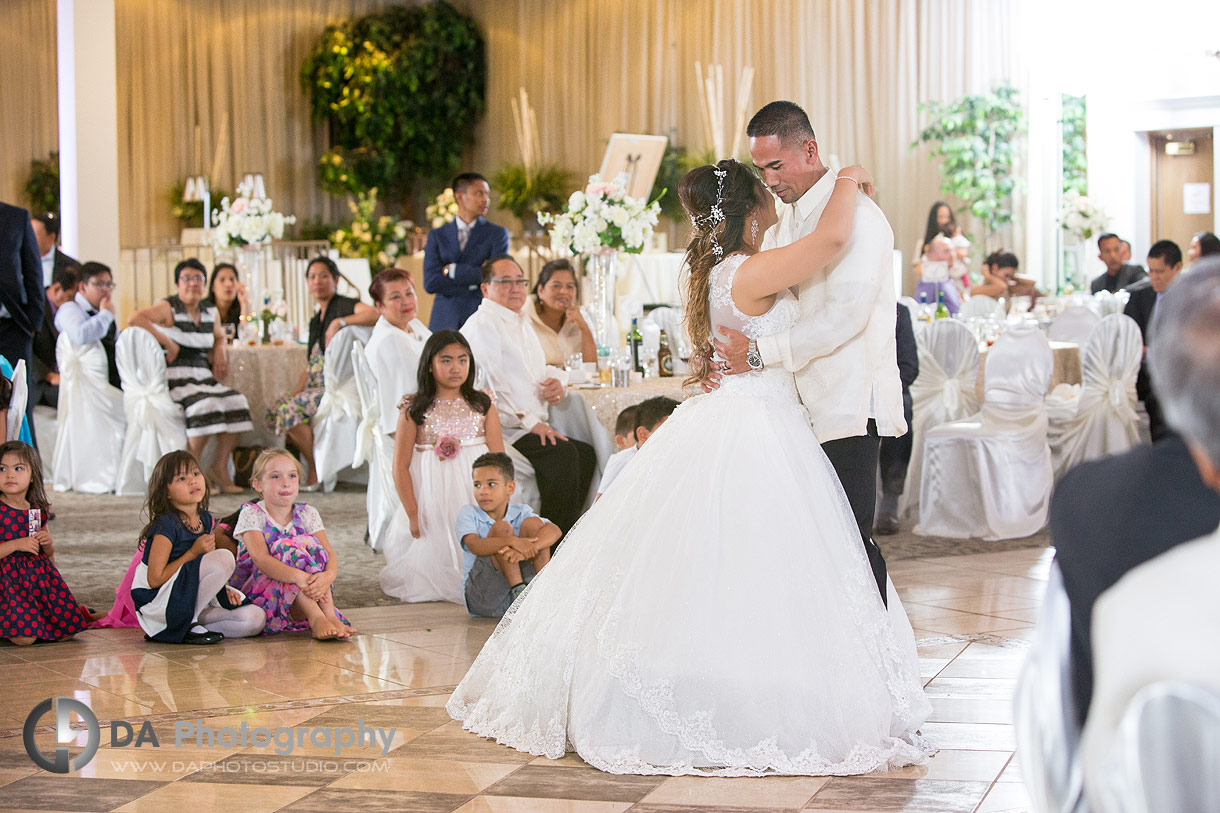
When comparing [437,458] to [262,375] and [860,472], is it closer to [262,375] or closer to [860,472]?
[860,472]

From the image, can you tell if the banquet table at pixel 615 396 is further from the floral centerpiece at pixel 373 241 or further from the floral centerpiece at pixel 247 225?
the floral centerpiece at pixel 373 241

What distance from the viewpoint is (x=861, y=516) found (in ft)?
9.71

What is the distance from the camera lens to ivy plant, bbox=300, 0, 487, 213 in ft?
45.7

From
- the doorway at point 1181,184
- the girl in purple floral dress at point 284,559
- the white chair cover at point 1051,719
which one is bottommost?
the girl in purple floral dress at point 284,559

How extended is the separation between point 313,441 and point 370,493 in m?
1.98

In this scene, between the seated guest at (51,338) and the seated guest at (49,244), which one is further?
the seated guest at (51,338)

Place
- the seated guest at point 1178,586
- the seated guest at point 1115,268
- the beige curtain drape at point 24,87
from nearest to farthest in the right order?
the seated guest at point 1178,586 → the seated guest at point 1115,268 → the beige curtain drape at point 24,87

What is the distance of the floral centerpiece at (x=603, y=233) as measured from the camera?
5215 mm

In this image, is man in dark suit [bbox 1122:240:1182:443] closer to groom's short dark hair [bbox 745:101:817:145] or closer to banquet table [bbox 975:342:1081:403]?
banquet table [bbox 975:342:1081:403]

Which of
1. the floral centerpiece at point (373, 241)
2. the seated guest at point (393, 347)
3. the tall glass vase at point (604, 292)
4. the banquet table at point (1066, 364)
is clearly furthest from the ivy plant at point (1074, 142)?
the seated guest at point (393, 347)

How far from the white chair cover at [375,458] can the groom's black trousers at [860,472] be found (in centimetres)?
261

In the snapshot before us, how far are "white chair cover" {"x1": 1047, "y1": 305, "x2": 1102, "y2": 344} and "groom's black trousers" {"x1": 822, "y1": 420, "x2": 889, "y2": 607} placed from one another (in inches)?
192

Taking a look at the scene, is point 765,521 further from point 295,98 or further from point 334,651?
point 295,98

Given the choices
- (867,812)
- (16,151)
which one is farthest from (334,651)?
(16,151)
